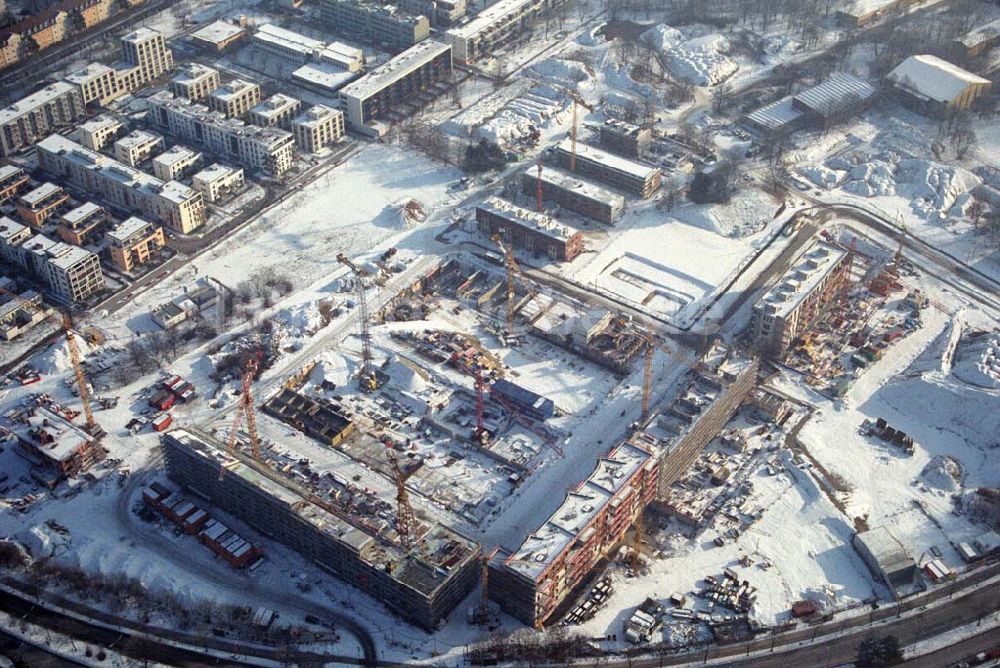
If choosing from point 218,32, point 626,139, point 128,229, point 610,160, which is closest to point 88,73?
point 218,32

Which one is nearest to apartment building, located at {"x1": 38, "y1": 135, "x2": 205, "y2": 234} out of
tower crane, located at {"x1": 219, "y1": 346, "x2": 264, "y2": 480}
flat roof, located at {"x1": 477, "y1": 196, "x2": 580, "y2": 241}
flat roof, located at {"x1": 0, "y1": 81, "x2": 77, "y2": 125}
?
flat roof, located at {"x1": 0, "y1": 81, "x2": 77, "y2": 125}

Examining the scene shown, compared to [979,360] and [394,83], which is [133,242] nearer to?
[394,83]

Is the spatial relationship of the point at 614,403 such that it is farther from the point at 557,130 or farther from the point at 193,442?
the point at 557,130

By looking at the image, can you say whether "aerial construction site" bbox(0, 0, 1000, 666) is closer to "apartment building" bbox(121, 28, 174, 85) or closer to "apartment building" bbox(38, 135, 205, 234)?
"apartment building" bbox(38, 135, 205, 234)

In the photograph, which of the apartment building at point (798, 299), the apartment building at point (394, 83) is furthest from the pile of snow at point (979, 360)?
the apartment building at point (394, 83)

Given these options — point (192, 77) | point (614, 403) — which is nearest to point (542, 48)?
point (192, 77)

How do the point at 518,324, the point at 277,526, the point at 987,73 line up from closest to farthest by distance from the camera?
the point at 277,526 < the point at 518,324 < the point at 987,73

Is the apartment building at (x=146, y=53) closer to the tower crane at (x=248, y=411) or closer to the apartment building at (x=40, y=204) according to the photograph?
the apartment building at (x=40, y=204)
